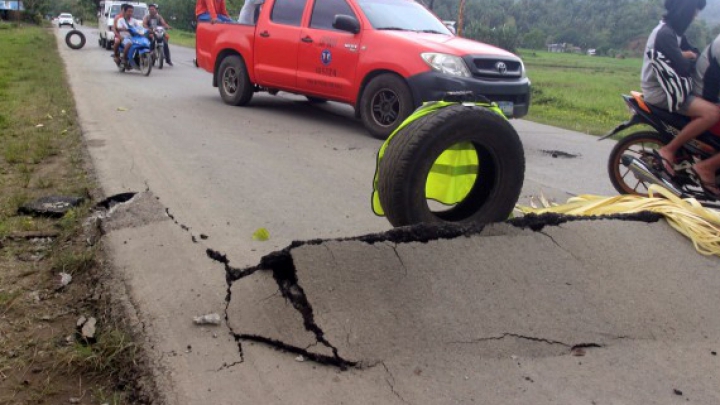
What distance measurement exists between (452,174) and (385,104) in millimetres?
4485

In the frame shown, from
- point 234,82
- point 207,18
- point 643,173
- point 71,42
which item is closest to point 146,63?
point 207,18

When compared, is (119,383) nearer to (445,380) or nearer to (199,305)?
(199,305)

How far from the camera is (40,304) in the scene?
3482 mm

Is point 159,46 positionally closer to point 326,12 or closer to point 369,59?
point 326,12

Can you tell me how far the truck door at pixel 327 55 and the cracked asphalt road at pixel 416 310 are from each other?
169 inches

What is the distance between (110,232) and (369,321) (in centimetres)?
218

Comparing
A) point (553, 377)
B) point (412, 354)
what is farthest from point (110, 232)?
point (553, 377)

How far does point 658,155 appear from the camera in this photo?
18.7 feet

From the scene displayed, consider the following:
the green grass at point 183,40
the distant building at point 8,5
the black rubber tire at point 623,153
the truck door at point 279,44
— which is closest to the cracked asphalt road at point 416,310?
the black rubber tire at point 623,153

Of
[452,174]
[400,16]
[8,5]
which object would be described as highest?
[400,16]

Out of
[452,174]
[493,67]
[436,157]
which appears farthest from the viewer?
[493,67]

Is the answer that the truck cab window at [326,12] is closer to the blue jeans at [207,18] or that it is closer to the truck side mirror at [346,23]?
the truck side mirror at [346,23]

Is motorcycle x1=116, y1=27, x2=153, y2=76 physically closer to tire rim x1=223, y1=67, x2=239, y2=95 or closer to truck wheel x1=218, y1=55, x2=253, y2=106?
truck wheel x1=218, y1=55, x2=253, y2=106

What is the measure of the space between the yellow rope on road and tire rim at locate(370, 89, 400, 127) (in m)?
3.80
